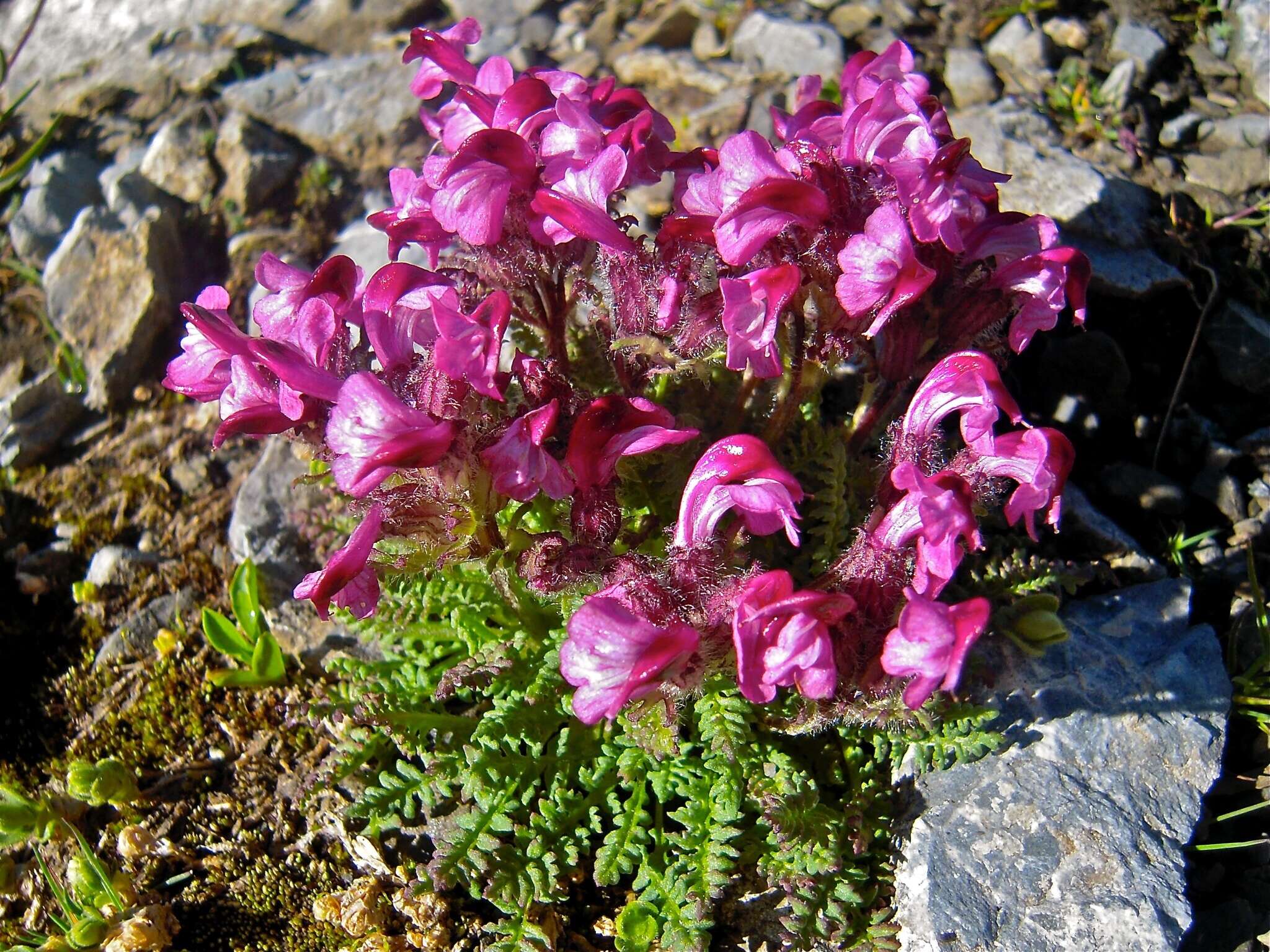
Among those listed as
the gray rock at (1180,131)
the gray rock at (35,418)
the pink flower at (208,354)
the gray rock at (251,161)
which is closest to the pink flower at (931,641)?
the pink flower at (208,354)

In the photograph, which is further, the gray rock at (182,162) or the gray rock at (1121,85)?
the gray rock at (182,162)

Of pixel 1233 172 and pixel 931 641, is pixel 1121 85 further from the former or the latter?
pixel 931 641

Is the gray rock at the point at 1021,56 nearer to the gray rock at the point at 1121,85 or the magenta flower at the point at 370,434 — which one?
the gray rock at the point at 1121,85

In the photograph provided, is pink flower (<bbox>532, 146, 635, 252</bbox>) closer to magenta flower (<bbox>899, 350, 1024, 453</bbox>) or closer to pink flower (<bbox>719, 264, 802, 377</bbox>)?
A: pink flower (<bbox>719, 264, 802, 377</bbox>)

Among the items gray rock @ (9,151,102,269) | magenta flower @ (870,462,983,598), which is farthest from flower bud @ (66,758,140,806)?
gray rock @ (9,151,102,269)

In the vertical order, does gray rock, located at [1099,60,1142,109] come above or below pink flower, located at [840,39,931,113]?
below

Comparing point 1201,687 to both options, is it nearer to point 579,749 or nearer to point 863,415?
point 863,415

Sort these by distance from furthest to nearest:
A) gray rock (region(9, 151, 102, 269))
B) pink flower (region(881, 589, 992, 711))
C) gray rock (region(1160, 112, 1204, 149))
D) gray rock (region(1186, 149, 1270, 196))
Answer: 1. gray rock (region(9, 151, 102, 269))
2. gray rock (region(1160, 112, 1204, 149))
3. gray rock (region(1186, 149, 1270, 196))
4. pink flower (region(881, 589, 992, 711))
